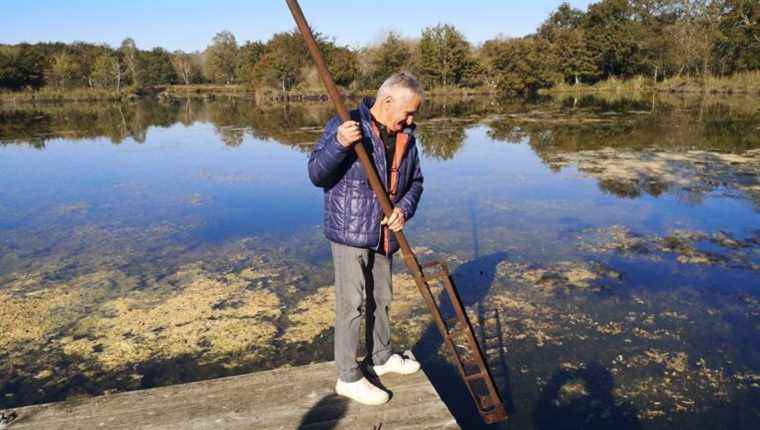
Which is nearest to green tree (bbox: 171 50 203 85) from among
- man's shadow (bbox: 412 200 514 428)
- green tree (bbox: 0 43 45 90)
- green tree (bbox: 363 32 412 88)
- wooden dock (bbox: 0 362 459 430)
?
green tree (bbox: 0 43 45 90)

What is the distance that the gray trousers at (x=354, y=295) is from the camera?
9.41ft

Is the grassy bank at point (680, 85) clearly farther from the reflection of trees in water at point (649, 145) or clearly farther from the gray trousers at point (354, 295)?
the gray trousers at point (354, 295)

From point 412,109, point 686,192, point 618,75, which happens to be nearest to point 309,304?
point 412,109

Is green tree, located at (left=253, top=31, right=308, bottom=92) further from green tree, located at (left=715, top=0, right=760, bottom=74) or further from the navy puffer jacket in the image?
the navy puffer jacket

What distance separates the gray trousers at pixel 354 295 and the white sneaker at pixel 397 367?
0.28m

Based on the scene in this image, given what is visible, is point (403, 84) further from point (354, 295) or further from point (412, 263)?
point (354, 295)

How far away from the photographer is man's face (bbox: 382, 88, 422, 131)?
2664 millimetres

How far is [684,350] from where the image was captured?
4281 millimetres

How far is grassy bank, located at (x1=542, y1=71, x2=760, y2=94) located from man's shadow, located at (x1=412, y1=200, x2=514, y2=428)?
133 feet

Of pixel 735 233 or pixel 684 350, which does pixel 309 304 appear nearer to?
pixel 684 350

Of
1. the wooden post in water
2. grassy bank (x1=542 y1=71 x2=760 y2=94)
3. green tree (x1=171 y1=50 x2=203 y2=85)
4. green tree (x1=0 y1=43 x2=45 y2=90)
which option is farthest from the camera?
green tree (x1=171 y1=50 x2=203 y2=85)

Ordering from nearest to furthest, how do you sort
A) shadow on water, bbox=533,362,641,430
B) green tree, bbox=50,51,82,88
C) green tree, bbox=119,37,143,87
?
shadow on water, bbox=533,362,641,430 < green tree, bbox=50,51,82,88 < green tree, bbox=119,37,143,87

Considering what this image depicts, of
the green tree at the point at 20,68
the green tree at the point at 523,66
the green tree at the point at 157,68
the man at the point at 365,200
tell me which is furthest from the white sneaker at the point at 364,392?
the green tree at the point at 157,68

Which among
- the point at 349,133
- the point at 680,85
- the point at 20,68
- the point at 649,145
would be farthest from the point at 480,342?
the point at 20,68
